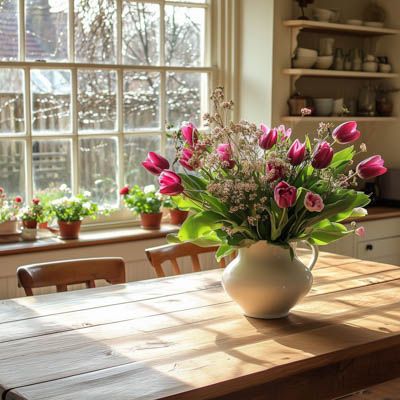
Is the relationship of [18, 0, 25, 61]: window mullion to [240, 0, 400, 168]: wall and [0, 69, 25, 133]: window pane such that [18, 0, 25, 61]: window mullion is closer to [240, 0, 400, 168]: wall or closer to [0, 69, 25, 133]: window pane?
[0, 69, 25, 133]: window pane

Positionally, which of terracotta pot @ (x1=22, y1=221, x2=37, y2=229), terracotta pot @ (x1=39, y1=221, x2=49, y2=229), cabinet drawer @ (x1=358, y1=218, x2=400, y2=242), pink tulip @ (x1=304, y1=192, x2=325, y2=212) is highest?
pink tulip @ (x1=304, y1=192, x2=325, y2=212)

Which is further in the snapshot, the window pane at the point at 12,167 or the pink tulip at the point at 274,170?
the window pane at the point at 12,167

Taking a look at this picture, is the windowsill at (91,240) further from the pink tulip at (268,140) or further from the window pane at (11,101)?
the pink tulip at (268,140)

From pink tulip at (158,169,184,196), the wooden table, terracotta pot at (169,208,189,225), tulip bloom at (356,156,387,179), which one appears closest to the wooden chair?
the wooden table

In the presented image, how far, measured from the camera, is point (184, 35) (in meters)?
4.29

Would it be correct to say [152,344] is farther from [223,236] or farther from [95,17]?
[95,17]

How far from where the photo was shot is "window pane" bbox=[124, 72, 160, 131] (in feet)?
13.5

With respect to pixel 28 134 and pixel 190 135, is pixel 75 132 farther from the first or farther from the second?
pixel 190 135

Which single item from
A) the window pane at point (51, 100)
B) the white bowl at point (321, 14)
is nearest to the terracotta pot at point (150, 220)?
the window pane at point (51, 100)

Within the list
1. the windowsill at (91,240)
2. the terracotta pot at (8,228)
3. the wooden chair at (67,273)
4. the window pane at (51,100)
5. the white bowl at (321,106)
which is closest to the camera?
the wooden chair at (67,273)

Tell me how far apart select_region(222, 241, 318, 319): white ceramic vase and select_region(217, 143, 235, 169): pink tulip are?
0.24 meters

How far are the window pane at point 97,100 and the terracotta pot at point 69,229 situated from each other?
1.88 ft

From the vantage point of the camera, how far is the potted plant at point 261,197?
6.61ft

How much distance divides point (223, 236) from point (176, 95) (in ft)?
7.40
